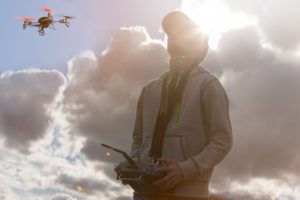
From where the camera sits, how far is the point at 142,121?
20.4 ft

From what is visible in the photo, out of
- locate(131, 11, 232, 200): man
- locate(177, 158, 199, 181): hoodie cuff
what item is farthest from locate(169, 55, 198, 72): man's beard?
locate(177, 158, 199, 181): hoodie cuff

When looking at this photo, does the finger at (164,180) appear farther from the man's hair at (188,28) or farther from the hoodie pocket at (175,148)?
the man's hair at (188,28)

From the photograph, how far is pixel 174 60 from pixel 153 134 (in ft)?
2.98

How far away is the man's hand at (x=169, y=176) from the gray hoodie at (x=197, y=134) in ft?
0.21

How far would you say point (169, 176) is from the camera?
16.6 feet

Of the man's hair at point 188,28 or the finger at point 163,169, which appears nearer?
the finger at point 163,169

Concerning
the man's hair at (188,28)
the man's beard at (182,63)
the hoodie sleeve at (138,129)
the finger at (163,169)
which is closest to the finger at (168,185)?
the finger at (163,169)

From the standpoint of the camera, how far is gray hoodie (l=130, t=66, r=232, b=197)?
5.30 metres

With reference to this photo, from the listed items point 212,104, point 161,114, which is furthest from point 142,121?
point 212,104

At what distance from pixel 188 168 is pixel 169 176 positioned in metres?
0.23

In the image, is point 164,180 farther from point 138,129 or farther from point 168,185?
point 138,129

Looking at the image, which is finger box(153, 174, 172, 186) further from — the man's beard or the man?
the man's beard

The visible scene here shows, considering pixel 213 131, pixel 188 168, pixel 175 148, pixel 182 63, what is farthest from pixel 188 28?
pixel 188 168

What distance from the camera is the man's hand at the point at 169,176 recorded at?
5074 mm
